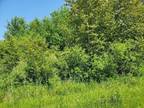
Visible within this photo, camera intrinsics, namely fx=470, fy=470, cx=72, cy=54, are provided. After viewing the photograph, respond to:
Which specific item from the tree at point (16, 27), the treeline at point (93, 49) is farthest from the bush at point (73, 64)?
the tree at point (16, 27)

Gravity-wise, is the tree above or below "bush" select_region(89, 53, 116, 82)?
above

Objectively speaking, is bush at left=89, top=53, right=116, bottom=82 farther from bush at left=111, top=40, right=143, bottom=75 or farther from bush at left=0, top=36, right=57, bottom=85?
bush at left=0, top=36, right=57, bottom=85

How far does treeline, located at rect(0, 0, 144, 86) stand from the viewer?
21.4 metres

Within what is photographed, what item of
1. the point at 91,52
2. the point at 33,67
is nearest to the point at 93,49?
the point at 91,52

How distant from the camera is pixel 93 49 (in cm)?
2247

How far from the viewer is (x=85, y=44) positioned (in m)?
22.9

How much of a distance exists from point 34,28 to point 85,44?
1585cm

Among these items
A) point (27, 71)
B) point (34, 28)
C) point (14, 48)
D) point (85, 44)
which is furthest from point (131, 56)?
point (34, 28)

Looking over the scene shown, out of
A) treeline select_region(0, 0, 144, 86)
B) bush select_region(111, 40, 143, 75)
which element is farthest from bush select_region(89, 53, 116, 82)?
bush select_region(111, 40, 143, 75)

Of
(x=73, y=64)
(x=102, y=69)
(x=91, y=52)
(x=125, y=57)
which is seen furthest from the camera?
(x=91, y=52)

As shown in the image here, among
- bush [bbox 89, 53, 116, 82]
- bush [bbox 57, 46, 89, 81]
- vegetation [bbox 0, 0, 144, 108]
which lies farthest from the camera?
bush [bbox 57, 46, 89, 81]

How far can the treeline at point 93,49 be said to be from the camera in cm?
2136

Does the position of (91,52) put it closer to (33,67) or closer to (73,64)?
(73,64)

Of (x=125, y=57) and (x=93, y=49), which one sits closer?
(x=125, y=57)
